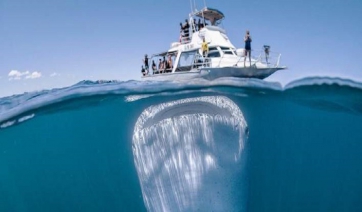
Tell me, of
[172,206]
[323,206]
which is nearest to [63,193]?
[172,206]

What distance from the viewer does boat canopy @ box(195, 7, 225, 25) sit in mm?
18150

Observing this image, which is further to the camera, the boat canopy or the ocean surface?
the boat canopy

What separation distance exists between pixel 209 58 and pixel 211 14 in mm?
6205

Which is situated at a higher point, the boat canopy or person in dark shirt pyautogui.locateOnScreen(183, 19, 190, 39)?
the boat canopy

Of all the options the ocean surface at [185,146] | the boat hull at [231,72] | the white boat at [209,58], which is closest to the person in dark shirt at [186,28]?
the white boat at [209,58]

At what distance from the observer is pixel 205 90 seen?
963 centimetres

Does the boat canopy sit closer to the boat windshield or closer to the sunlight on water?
the boat windshield

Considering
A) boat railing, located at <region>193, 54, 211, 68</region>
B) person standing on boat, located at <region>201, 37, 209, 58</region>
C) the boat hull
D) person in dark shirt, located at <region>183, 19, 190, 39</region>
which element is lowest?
the boat hull

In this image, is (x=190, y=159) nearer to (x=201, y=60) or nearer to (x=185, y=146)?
(x=185, y=146)

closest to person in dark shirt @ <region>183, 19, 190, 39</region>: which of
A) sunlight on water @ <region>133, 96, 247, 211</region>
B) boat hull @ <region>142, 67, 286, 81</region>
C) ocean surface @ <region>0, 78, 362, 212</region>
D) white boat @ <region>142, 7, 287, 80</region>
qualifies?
white boat @ <region>142, 7, 287, 80</region>

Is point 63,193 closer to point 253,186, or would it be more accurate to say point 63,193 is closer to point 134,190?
point 134,190

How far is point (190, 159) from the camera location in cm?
735

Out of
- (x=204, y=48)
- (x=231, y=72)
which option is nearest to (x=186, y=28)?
(x=204, y=48)

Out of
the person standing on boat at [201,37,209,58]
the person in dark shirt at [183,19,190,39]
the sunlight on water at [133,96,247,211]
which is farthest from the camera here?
the person in dark shirt at [183,19,190,39]
